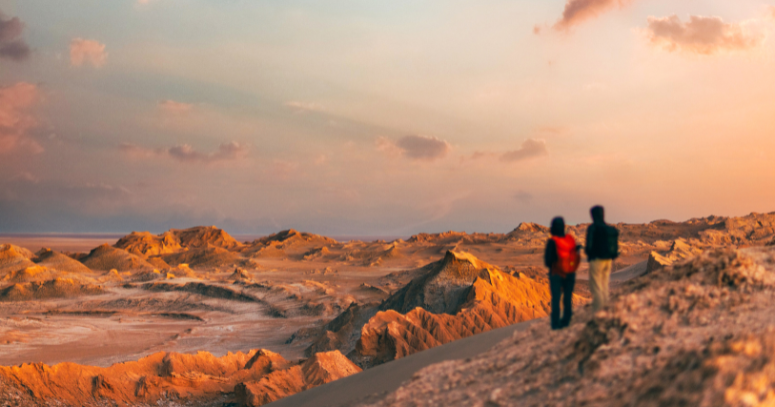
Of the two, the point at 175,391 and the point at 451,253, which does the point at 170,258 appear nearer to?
the point at 451,253

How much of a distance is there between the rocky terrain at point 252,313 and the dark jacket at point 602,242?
0.49 metres

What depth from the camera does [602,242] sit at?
4.65 m

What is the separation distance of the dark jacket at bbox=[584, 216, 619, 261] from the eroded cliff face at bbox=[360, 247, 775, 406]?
17.0 inches

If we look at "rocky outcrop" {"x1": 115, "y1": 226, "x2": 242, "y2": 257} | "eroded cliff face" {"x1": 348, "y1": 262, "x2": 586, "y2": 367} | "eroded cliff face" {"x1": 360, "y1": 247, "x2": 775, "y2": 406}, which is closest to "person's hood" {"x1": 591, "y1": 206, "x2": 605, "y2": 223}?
"eroded cliff face" {"x1": 360, "y1": 247, "x2": 775, "y2": 406}

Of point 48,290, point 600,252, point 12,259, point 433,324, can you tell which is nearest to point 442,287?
point 433,324

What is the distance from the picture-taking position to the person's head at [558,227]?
16.0 feet

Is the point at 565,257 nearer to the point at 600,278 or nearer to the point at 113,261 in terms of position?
the point at 600,278

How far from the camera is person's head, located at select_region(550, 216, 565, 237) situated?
4.88m

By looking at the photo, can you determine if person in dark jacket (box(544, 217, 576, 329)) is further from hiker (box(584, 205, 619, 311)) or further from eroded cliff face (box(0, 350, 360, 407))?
eroded cliff face (box(0, 350, 360, 407))

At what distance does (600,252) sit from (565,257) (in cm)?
31

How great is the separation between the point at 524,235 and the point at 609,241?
58.6 meters

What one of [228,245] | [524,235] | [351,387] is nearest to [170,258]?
[228,245]

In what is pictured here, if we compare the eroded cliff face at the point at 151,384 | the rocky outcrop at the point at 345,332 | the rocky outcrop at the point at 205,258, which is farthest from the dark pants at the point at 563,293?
the rocky outcrop at the point at 205,258

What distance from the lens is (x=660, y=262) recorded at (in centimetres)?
1953
